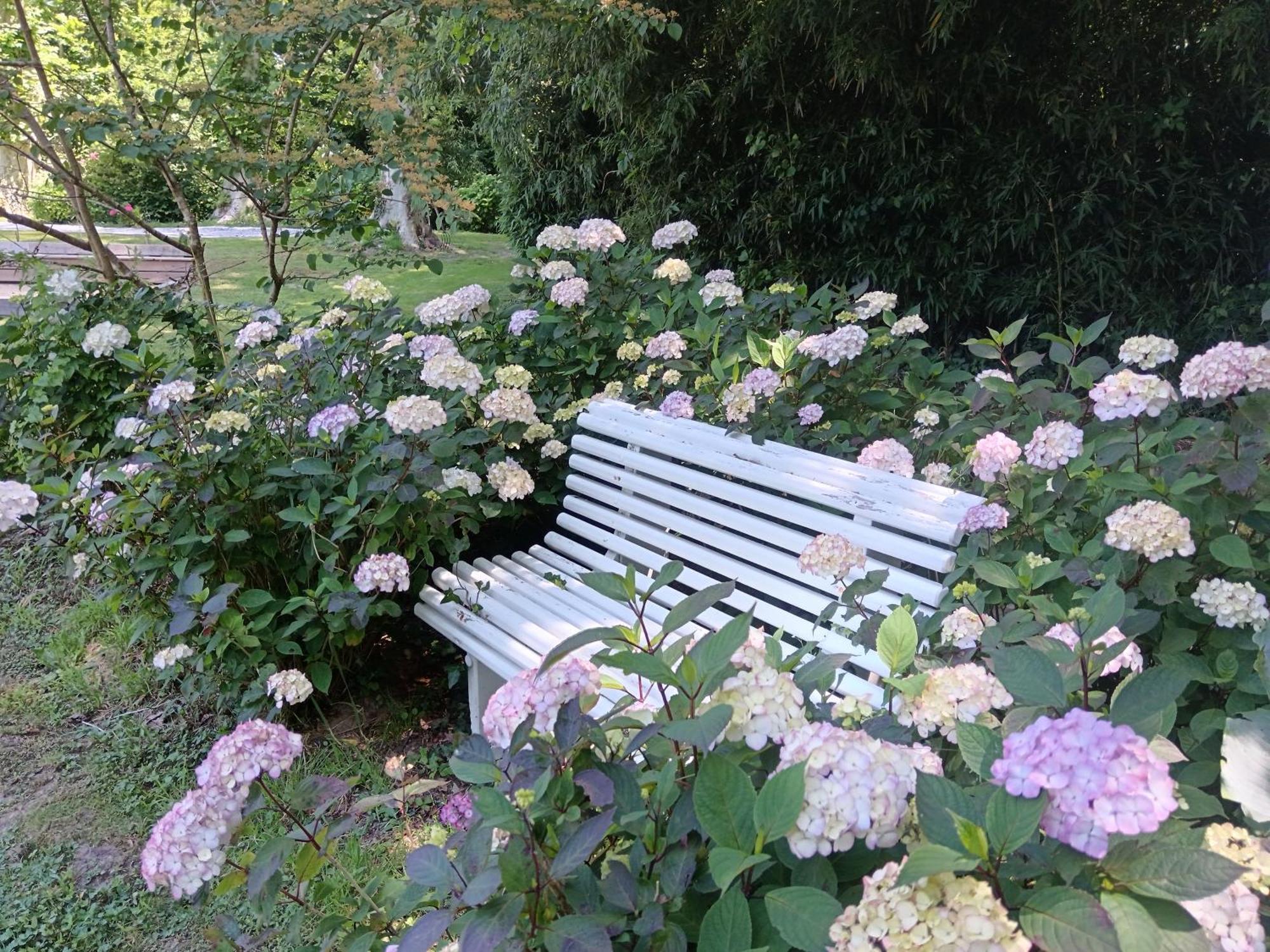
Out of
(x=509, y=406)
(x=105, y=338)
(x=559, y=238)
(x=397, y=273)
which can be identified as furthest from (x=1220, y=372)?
(x=397, y=273)

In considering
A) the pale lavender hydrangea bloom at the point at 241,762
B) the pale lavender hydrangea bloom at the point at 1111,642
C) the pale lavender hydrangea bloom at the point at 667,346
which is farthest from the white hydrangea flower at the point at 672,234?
the pale lavender hydrangea bloom at the point at 241,762

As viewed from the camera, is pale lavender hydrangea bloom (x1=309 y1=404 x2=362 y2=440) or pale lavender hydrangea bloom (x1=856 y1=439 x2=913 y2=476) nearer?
pale lavender hydrangea bloom (x1=856 y1=439 x2=913 y2=476)

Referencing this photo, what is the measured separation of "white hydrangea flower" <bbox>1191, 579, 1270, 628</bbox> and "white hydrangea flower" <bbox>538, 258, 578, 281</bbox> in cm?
194

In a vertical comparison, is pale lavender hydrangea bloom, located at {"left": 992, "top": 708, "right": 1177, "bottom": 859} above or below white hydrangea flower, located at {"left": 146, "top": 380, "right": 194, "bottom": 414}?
above

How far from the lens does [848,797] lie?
61 centimetres

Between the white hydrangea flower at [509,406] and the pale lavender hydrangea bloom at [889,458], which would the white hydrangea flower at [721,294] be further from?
the pale lavender hydrangea bloom at [889,458]

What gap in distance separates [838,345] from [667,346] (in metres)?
0.53

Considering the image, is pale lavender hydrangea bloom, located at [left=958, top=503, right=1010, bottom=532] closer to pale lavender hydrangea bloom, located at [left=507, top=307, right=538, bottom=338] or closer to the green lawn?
pale lavender hydrangea bloom, located at [left=507, top=307, right=538, bottom=338]

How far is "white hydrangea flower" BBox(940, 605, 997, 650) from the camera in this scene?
118 cm

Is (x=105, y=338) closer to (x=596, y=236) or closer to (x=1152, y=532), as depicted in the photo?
(x=596, y=236)

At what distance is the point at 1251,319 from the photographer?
3842mm

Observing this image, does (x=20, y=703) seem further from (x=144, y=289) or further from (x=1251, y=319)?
(x=1251, y=319)

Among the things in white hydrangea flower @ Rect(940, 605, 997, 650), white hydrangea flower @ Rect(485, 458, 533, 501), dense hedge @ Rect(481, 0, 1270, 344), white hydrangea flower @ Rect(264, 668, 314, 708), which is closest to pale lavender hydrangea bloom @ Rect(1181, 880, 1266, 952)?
white hydrangea flower @ Rect(940, 605, 997, 650)

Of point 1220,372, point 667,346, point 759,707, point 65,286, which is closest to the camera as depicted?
point 759,707
